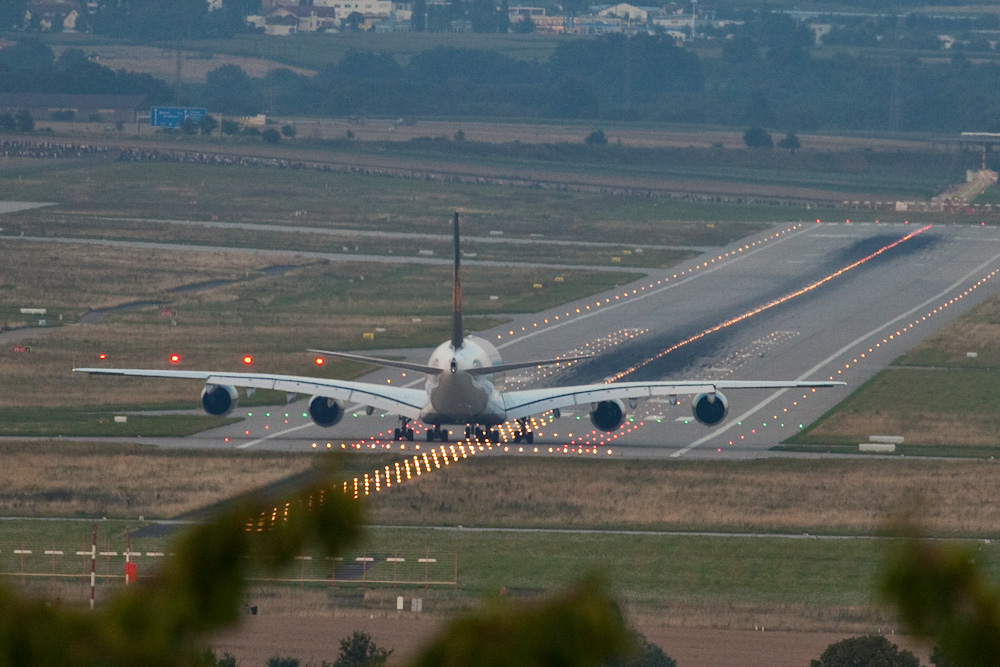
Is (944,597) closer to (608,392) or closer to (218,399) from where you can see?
(608,392)

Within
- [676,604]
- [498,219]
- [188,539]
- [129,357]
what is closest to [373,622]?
[676,604]

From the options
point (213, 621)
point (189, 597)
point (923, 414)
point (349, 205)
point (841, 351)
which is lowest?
point (923, 414)

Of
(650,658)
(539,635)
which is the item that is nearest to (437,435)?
(650,658)

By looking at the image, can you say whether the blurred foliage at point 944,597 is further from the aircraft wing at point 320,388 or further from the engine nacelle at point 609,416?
the engine nacelle at point 609,416

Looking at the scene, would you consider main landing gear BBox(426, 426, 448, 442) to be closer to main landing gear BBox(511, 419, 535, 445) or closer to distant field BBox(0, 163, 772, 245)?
main landing gear BBox(511, 419, 535, 445)

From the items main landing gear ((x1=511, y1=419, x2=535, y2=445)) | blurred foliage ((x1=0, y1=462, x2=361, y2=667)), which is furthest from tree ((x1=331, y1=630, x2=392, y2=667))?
main landing gear ((x1=511, y1=419, x2=535, y2=445))

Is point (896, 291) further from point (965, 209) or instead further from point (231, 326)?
point (965, 209)
